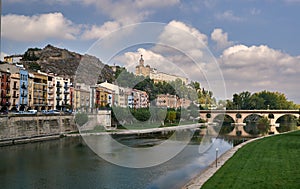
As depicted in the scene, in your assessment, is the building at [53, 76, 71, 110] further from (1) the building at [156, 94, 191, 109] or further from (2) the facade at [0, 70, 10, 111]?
(1) the building at [156, 94, 191, 109]

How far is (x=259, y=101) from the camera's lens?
95.2 m

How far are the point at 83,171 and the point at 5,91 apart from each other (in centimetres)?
2548

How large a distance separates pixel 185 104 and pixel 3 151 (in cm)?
4767

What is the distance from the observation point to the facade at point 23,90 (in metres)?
44.3

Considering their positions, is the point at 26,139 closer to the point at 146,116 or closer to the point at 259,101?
the point at 146,116

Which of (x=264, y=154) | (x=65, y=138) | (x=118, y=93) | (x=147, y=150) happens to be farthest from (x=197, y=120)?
(x=264, y=154)

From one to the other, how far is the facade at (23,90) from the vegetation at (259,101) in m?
61.7

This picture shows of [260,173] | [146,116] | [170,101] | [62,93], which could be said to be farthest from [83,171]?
[170,101]

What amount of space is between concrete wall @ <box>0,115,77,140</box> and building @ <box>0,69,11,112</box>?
5.55 metres

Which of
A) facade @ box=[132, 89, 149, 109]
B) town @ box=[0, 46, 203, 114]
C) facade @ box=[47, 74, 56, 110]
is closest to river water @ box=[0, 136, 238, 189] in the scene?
town @ box=[0, 46, 203, 114]

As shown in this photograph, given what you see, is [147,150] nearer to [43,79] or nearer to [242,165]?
[242,165]

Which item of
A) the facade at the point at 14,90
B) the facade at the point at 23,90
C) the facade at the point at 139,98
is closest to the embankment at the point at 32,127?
the facade at the point at 14,90

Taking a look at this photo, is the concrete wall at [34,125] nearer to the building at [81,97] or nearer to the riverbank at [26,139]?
the riverbank at [26,139]

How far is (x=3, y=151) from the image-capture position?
26203 mm
